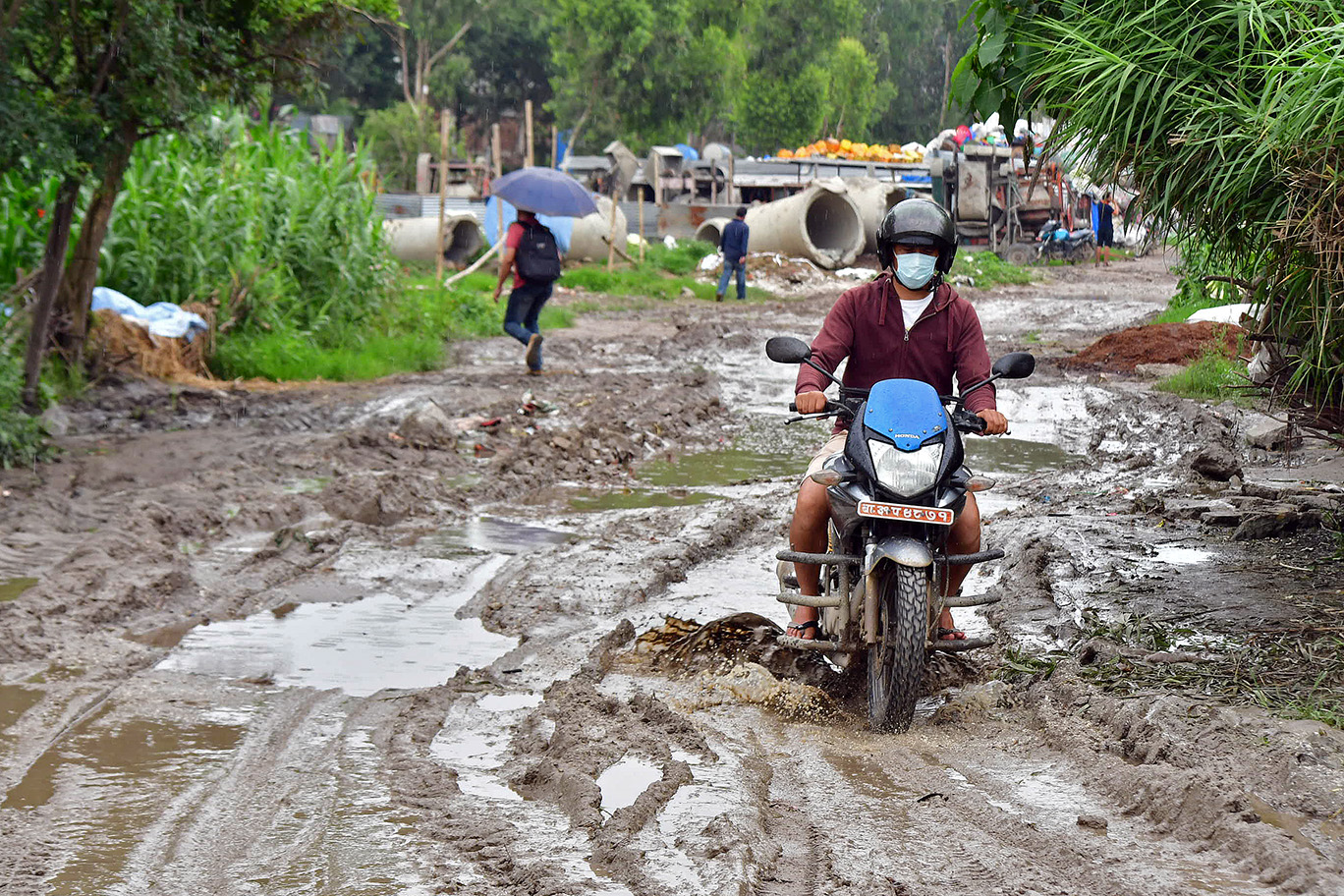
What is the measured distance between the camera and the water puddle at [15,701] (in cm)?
477

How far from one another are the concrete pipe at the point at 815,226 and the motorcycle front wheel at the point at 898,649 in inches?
1079

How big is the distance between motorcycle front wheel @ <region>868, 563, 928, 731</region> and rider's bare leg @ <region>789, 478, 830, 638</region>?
1.49 feet

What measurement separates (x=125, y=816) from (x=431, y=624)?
2336 mm

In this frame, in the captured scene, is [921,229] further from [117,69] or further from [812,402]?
[117,69]

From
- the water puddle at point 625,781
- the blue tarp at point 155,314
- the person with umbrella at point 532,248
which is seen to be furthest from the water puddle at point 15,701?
the person with umbrella at point 532,248

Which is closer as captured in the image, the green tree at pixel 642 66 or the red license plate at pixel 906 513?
the red license plate at pixel 906 513

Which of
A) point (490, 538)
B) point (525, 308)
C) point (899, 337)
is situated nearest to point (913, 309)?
point (899, 337)

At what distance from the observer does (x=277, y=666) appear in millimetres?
5500

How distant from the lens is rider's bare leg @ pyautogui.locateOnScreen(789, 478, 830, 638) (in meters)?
5.06

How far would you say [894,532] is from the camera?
4.64 meters

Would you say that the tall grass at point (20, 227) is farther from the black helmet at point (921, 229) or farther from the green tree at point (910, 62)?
the green tree at point (910, 62)

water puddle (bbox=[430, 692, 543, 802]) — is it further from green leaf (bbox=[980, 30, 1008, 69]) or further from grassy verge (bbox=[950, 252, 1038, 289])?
grassy verge (bbox=[950, 252, 1038, 289])

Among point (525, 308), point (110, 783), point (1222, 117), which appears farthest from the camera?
point (525, 308)

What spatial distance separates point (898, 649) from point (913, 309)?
139 centimetres
